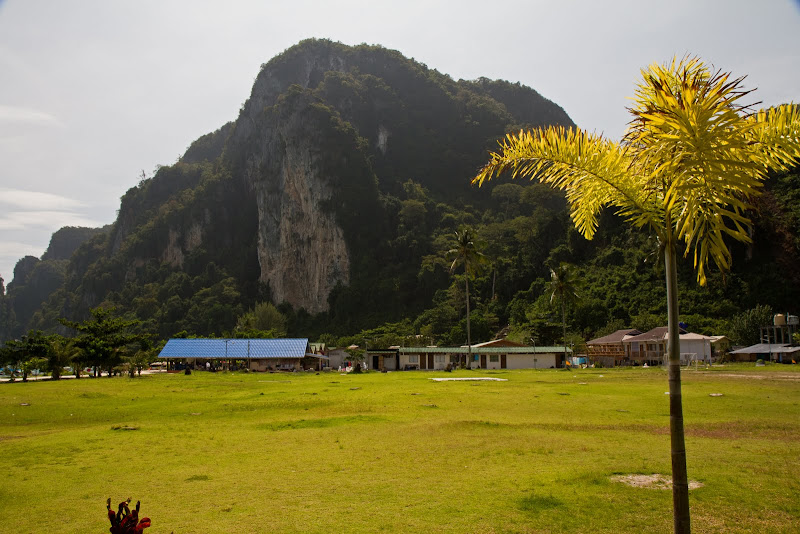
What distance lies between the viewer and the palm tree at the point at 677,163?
17.9 ft

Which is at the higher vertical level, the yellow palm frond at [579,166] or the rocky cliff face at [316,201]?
the rocky cliff face at [316,201]

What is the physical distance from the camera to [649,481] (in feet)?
34.1

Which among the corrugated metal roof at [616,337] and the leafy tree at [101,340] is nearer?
the leafy tree at [101,340]

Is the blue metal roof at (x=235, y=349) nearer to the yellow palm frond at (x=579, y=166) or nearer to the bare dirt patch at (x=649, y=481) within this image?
the bare dirt patch at (x=649, y=481)

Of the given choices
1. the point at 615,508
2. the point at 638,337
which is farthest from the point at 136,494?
the point at 638,337

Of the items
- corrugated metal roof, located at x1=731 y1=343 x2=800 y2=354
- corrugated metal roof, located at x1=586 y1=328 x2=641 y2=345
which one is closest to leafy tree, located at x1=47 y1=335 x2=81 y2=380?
corrugated metal roof, located at x1=586 y1=328 x2=641 y2=345

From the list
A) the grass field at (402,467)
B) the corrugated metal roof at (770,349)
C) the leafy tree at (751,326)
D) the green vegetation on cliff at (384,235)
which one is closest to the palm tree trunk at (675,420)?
the grass field at (402,467)

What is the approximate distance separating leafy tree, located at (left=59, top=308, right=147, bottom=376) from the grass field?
27.9 metres

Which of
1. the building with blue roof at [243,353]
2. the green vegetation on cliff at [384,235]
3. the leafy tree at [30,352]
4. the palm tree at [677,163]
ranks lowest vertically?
the building with blue roof at [243,353]

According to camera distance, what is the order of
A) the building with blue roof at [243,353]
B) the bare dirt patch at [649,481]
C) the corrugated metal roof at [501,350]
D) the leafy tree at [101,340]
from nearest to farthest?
the bare dirt patch at [649,481] < the leafy tree at [101,340] < the corrugated metal roof at [501,350] < the building with blue roof at [243,353]

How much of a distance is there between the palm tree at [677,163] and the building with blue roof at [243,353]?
67.5 metres

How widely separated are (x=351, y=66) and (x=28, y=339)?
16001 centimetres

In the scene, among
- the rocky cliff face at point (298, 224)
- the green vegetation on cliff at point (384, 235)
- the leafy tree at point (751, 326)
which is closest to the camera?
the leafy tree at point (751, 326)

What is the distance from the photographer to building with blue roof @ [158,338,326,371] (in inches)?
2835
